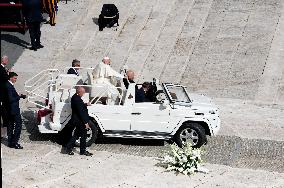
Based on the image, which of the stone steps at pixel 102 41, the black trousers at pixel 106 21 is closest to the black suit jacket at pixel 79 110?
the stone steps at pixel 102 41

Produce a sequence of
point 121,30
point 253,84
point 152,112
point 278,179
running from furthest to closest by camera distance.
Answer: point 121,30, point 253,84, point 152,112, point 278,179

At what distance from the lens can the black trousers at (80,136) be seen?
15404mm

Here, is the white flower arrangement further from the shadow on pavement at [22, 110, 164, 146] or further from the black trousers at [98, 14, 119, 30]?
the black trousers at [98, 14, 119, 30]

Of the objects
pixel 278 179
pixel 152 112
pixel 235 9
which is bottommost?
pixel 278 179

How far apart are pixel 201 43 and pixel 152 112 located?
714 centimetres

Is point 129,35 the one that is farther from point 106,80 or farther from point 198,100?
point 198,100

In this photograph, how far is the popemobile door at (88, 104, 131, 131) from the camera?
15898mm

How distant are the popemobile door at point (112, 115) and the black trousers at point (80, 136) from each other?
0.62 m

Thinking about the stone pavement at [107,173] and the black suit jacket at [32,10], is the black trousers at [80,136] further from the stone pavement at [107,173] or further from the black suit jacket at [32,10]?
the black suit jacket at [32,10]

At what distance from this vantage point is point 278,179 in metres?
14.8

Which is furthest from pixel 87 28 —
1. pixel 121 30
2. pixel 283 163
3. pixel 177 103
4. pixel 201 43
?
pixel 283 163

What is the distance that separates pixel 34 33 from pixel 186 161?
8.91 m

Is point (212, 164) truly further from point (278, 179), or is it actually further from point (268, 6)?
point (268, 6)

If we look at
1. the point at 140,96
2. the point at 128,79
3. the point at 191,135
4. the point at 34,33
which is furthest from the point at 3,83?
the point at 34,33
